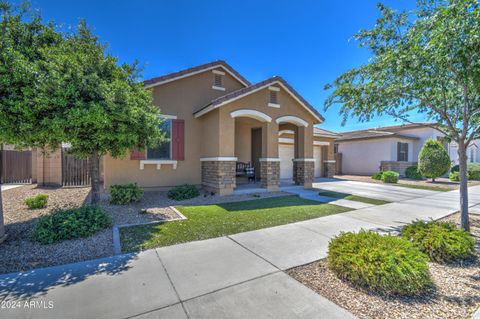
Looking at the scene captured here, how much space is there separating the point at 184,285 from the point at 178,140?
25.9 feet

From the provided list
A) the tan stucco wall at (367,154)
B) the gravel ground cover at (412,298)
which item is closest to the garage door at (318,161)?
the tan stucco wall at (367,154)

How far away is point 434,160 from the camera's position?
47.9ft

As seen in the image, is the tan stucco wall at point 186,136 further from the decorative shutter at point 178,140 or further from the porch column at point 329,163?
the porch column at point 329,163

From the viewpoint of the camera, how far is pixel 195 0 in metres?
9.16

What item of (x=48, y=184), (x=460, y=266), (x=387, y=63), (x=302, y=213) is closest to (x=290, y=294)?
(x=460, y=266)

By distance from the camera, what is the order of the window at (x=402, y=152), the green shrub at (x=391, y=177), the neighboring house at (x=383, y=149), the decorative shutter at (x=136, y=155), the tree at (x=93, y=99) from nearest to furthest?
the tree at (x=93, y=99) < the decorative shutter at (x=136, y=155) < the green shrub at (x=391, y=177) < the neighboring house at (x=383, y=149) < the window at (x=402, y=152)

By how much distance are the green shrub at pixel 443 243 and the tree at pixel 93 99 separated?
6.72 m

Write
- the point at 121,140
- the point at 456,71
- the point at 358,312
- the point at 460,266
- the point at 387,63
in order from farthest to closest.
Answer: the point at 121,140 < the point at 387,63 < the point at 456,71 < the point at 460,266 < the point at 358,312

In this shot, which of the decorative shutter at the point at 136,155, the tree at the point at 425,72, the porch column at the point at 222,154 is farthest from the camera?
the decorative shutter at the point at 136,155

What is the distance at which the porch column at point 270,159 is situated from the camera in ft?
33.1

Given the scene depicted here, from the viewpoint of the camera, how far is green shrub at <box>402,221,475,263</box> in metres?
3.76

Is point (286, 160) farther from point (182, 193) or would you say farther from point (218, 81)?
point (182, 193)

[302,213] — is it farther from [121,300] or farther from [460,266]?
[121,300]

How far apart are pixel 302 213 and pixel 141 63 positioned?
266 inches
